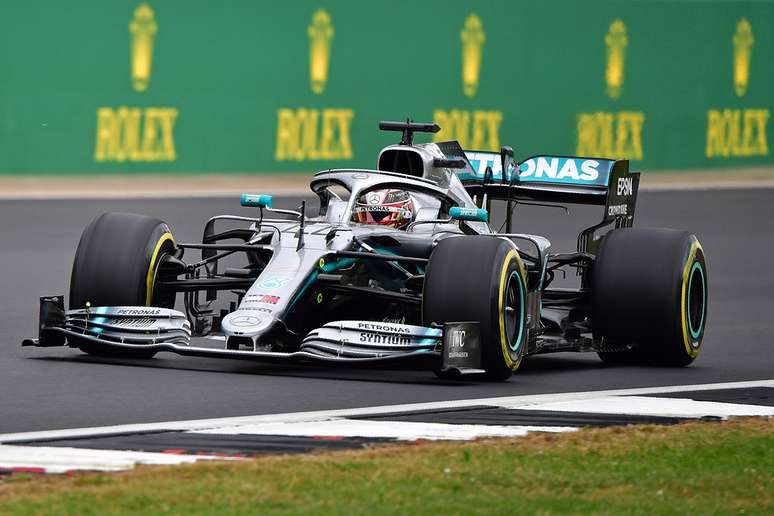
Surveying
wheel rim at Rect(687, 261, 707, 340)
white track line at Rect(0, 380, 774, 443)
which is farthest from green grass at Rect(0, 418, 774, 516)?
wheel rim at Rect(687, 261, 707, 340)

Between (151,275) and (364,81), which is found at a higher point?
(364,81)

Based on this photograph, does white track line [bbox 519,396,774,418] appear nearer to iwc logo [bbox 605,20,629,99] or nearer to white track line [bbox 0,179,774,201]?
white track line [bbox 0,179,774,201]

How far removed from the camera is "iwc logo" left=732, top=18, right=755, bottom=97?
110 feet

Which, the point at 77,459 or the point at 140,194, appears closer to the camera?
the point at 77,459

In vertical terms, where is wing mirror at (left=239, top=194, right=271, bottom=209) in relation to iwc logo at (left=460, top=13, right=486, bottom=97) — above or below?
below

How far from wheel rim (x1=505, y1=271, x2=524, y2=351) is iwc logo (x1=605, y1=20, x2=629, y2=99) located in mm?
20837

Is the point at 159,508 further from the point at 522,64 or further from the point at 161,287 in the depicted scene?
the point at 522,64

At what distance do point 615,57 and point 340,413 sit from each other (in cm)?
2337

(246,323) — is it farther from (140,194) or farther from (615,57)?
(615,57)

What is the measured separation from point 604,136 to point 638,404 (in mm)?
21604

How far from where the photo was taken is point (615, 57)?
106 ft

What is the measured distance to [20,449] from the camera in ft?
27.8

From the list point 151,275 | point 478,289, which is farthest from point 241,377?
Result: point 478,289

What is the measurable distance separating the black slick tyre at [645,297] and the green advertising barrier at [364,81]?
15078 mm
